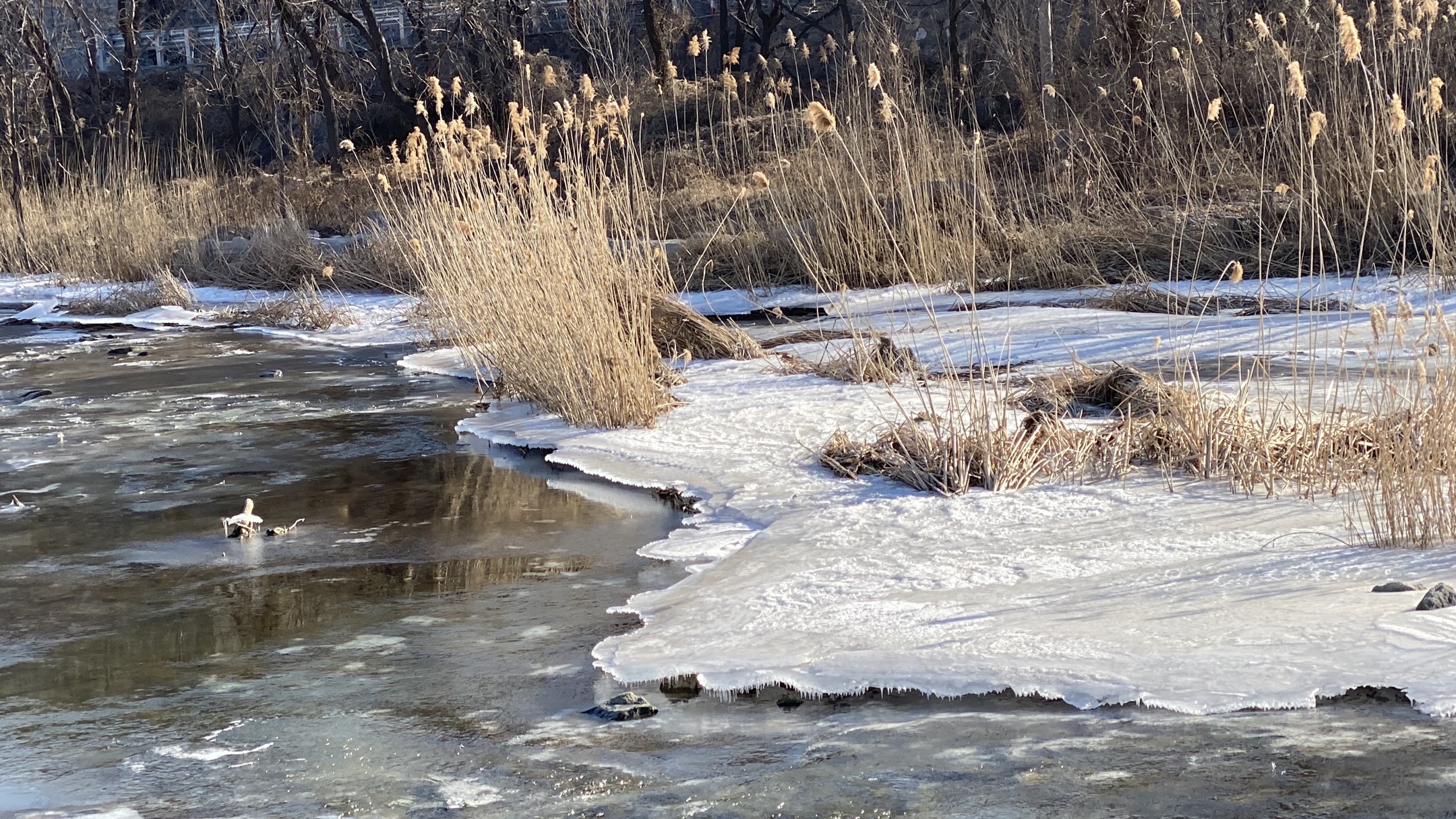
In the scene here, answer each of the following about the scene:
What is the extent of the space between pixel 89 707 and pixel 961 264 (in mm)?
7493

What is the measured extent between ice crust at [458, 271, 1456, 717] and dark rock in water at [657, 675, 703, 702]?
2cm

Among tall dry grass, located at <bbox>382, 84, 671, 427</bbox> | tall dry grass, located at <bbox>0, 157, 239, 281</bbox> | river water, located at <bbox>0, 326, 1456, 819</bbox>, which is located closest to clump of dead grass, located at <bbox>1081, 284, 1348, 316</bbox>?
tall dry grass, located at <bbox>382, 84, 671, 427</bbox>

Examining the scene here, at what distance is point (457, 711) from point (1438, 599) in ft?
6.99

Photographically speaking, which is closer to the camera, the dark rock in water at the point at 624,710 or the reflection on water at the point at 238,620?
the dark rock in water at the point at 624,710

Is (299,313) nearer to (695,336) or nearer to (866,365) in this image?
(695,336)

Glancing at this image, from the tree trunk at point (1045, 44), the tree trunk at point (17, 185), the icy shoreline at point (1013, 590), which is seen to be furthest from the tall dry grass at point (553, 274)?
the tree trunk at point (17, 185)

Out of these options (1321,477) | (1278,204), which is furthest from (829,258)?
(1321,477)

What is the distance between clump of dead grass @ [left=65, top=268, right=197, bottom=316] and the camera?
46.7 feet

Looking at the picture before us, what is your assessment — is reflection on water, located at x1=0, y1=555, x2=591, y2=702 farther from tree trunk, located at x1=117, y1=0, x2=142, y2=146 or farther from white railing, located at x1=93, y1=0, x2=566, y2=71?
white railing, located at x1=93, y1=0, x2=566, y2=71

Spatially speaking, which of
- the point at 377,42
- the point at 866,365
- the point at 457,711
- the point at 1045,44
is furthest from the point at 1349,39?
the point at 377,42

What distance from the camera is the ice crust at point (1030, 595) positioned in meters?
3.10

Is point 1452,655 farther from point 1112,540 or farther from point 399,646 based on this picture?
point 399,646

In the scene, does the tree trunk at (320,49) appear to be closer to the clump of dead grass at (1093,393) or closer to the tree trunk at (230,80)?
the tree trunk at (230,80)

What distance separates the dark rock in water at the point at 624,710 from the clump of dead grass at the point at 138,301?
39.5 ft
